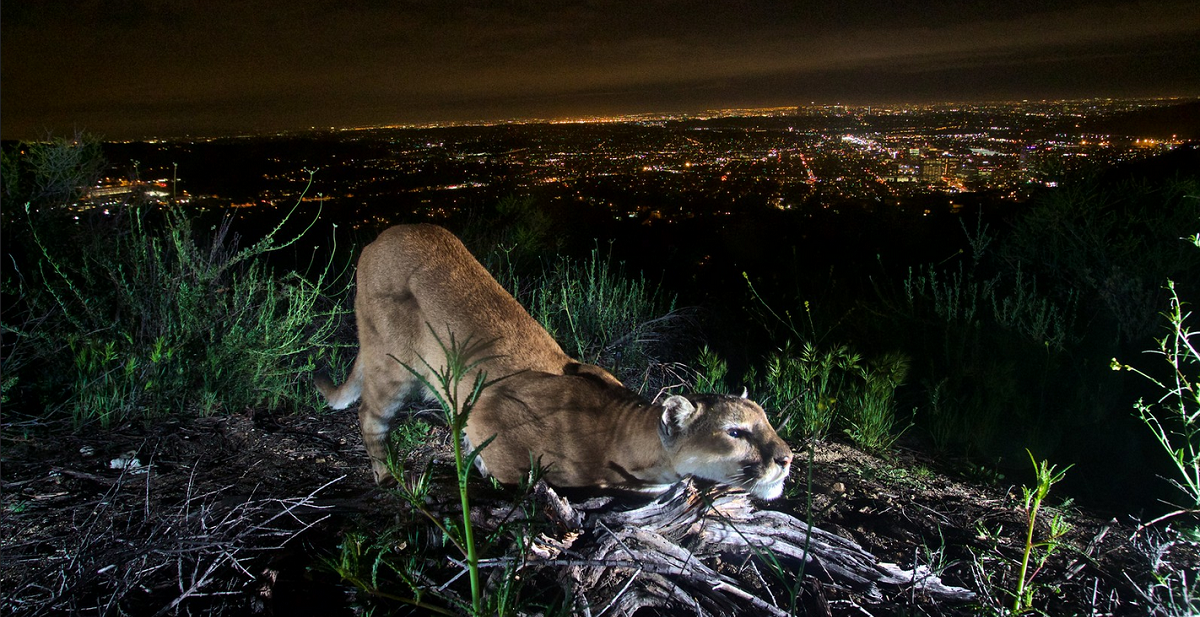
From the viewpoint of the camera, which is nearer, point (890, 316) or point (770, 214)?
point (890, 316)

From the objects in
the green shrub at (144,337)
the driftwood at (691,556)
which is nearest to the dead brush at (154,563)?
the driftwood at (691,556)

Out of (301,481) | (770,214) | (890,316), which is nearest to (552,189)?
(770,214)

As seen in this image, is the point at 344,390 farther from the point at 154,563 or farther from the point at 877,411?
the point at 877,411

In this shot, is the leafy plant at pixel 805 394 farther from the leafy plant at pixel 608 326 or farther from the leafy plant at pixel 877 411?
the leafy plant at pixel 608 326

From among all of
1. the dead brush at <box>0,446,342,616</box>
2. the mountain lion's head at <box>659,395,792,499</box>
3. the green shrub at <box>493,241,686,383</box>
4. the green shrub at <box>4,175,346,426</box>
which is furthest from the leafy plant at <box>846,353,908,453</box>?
the green shrub at <box>4,175,346,426</box>

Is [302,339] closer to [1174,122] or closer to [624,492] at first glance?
[624,492]

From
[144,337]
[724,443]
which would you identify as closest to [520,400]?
[724,443]

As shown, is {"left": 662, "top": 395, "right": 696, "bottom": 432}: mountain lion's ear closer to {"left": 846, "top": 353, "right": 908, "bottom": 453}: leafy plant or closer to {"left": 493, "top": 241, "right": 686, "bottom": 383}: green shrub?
{"left": 846, "top": 353, "right": 908, "bottom": 453}: leafy plant
